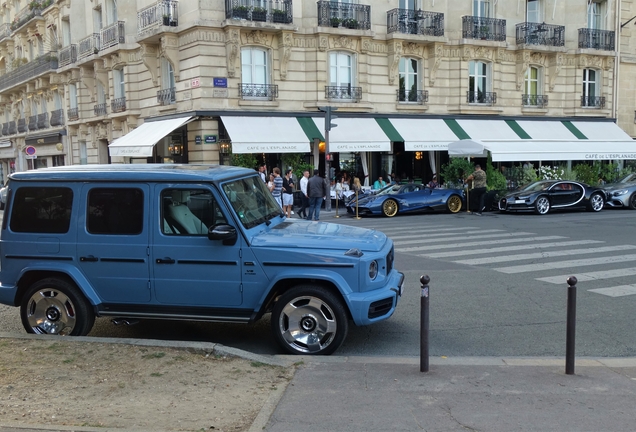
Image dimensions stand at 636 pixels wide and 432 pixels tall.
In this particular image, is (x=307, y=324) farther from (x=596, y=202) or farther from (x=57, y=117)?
(x=57, y=117)

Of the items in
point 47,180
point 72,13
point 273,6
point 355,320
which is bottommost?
point 355,320

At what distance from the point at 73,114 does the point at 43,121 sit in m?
7.17

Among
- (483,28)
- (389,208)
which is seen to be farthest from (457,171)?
(483,28)

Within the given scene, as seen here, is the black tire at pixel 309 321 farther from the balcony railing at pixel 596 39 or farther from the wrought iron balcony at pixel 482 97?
the balcony railing at pixel 596 39

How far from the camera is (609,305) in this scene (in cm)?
832

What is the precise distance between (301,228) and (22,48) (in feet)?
155

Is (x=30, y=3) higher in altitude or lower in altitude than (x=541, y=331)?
higher

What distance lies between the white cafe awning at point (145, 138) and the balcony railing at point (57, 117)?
14978mm

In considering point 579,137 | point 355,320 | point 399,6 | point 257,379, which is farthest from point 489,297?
point 579,137

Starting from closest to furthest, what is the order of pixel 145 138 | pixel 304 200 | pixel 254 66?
pixel 304 200 < pixel 145 138 < pixel 254 66

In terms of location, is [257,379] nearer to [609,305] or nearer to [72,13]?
[609,305]

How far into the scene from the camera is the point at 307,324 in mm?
6227

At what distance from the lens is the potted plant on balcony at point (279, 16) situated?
2552cm

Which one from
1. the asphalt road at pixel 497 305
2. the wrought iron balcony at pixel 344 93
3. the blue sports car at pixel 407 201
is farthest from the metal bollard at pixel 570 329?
the wrought iron balcony at pixel 344 93
